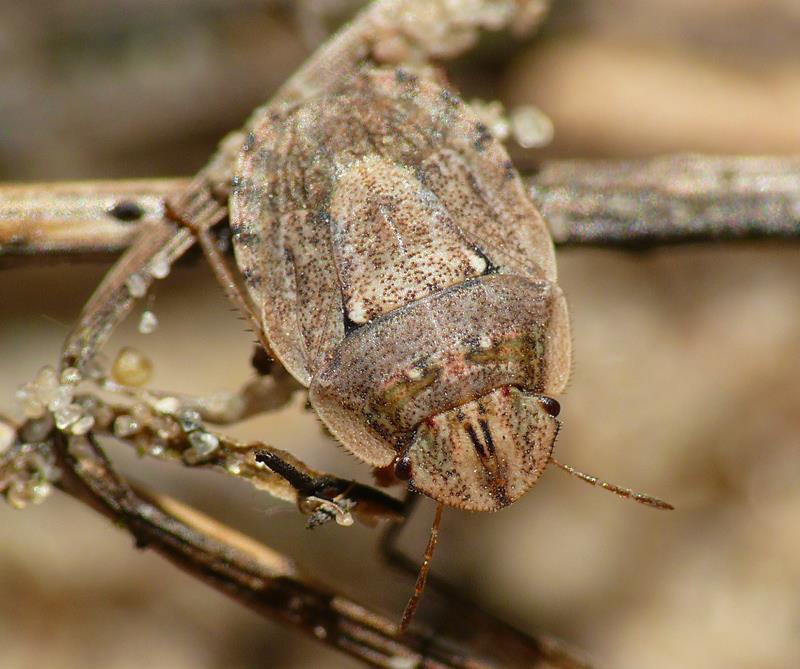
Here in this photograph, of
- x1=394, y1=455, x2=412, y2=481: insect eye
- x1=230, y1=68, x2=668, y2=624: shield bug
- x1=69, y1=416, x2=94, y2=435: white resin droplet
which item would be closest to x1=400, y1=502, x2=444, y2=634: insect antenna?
x1=230, y1=68, x2=668, y2=624: shield bug

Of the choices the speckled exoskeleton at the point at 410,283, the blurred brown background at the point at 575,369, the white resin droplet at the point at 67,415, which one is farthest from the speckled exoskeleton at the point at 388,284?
the blurred brown background at the point at 575,369

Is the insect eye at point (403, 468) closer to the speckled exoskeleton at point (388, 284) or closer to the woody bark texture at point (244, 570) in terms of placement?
the speckled exoskeleton at point (388, 284)

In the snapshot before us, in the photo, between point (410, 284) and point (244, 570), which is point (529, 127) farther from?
point (244, 570)

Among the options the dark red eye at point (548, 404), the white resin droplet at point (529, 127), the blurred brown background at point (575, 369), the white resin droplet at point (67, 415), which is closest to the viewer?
the white resin droplet at point (67, 415)

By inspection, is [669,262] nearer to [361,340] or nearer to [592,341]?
[592,341]

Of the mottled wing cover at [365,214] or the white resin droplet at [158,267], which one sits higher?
the mottled wing cover at [365,214]

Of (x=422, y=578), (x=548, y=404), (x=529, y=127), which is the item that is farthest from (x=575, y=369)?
(x=422, y=578)

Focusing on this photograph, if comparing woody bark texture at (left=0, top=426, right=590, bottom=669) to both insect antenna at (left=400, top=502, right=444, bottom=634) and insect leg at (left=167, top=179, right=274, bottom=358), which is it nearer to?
insect antenna at (left=400, top=502, right=444, bottom=634)

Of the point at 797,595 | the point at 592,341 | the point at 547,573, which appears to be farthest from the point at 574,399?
the point at 797,595
